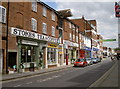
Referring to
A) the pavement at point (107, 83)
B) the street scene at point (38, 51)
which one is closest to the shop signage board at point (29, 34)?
the street scene at point (38, 51)

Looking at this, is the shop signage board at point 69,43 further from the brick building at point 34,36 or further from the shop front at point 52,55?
the shop front at point 52,55

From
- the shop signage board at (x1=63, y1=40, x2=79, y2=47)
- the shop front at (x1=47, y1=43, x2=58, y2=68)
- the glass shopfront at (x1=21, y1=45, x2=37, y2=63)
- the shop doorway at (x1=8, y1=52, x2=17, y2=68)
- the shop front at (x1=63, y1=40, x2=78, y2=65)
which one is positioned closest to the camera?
the shop doorway at (x1=8, y1=52, x2=17, y2=68)

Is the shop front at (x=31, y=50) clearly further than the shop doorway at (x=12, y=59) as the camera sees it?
Yes

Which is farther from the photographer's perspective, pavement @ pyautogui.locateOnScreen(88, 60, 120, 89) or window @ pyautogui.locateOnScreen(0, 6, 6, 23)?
window @ pyautogui.locateOnScreen(0, 6, 6, 23)

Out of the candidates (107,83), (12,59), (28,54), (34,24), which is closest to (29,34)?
(34,24)

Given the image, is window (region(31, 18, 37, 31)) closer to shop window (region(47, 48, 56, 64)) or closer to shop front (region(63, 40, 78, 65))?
shop window (region(47, 48, 56, 64))

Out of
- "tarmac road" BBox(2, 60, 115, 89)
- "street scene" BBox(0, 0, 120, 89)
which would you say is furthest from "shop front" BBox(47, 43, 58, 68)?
"tarmac road" BBox(2, 60, 115, 89)

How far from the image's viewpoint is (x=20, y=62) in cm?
2158

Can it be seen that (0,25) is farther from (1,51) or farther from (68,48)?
(68,48)

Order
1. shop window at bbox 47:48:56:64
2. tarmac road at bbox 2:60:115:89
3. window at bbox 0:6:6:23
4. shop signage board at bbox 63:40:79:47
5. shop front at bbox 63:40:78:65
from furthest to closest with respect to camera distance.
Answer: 1. shop front at bbox 63:40:78:65
2. shop signage board at bbox 63:40:79:47
3. shop window at bbox 47:48:56:64
4. window at bbox 0:6:6:23
5. tarmac road at bbox 2:60:115:89

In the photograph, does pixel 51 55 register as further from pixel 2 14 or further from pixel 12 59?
pixel 2 14

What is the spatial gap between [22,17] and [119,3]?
48.3 ft

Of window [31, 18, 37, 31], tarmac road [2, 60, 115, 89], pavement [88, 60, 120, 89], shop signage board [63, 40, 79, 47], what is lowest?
tarmac road [2, 60, 115, 89]

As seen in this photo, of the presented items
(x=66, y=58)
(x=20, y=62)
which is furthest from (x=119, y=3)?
(x=66, y=58)
